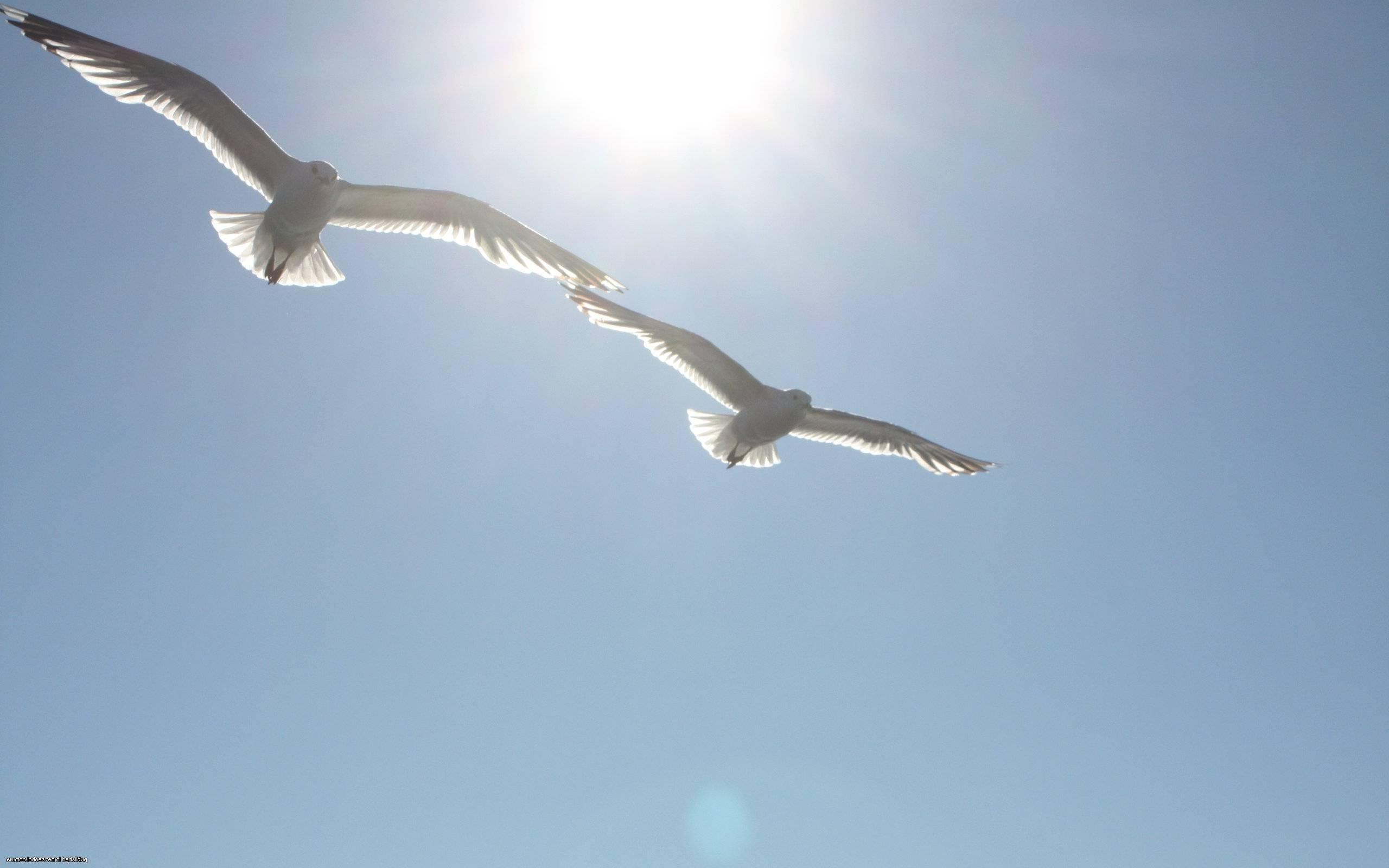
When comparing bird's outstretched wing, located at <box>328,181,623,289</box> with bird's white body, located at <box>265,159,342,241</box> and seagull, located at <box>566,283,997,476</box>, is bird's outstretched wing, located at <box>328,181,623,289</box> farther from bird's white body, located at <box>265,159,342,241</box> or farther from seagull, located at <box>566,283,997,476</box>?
seagull, located at <box>566,283,997,476</box>

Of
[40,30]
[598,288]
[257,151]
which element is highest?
[40,30]

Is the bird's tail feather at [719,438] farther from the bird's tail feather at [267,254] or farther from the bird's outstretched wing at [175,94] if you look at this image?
the bird's outstretched wing at [175,94]

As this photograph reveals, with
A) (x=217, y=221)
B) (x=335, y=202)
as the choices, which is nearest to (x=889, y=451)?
(x=335, y=202)

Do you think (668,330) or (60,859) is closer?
(668,330)

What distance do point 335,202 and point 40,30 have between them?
10.1ft

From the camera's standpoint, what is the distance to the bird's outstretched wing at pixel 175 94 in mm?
10305

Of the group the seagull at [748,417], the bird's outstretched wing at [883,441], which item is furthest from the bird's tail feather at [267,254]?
the bird's outstretched wing at [883,441]

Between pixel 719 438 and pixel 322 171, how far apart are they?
5.64m

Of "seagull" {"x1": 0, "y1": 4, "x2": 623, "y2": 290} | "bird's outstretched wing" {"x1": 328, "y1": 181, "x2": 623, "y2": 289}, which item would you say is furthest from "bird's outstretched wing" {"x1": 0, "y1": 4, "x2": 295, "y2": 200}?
"bird's outstretched wing" {"x1": 328, "y1": 181, "x2": 623, "y2": 289}

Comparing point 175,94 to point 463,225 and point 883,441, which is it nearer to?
point 463,225

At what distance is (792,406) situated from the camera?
42.2 feet

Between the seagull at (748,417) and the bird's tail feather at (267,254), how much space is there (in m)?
2.58

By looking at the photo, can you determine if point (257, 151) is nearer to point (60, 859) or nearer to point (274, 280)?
point (274, 280)

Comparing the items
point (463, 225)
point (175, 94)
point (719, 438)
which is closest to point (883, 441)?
point (719, 438)
